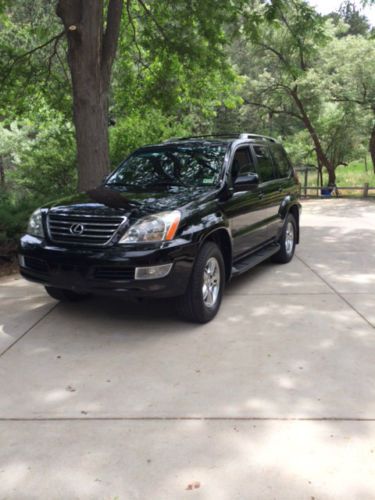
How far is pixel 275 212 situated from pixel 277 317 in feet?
7.57

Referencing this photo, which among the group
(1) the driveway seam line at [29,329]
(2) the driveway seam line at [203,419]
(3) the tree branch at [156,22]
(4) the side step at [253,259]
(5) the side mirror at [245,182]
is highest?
(3) the tree branch at [156,22]

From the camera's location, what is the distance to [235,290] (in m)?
5.99

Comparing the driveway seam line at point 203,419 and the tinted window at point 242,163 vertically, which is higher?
the tinted window at point 242,163

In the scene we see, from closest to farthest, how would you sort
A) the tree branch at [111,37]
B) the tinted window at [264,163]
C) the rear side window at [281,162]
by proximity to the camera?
the tinted window at [264,163] < the rear side window at [281,162] < the tree branch at [111,37]

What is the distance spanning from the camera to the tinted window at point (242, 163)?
5.57 meters

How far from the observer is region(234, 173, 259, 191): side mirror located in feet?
17.2

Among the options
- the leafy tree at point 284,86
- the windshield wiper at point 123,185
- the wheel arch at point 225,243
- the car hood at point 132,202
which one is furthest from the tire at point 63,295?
the leafy tree at point 284,86

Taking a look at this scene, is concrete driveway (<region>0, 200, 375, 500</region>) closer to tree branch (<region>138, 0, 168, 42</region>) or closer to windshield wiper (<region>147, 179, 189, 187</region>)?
windshield wiper (<region>147, 179, 189, 187</region>)

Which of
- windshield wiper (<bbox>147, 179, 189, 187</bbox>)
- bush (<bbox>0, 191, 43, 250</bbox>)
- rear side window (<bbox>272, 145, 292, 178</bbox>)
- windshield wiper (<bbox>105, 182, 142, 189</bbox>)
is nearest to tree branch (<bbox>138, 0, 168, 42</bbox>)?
rear side window (<bbox>272, 145, 292, 178</bbox>)

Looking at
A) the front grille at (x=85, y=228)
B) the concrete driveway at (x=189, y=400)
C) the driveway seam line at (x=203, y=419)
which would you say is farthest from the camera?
the front grille at (x=85, y=228)

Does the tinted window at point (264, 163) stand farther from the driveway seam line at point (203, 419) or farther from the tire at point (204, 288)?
the driveway seam line at point (203, 419)

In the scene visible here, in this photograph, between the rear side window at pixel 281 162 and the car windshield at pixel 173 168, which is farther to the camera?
the rear side window at pixel 281 162

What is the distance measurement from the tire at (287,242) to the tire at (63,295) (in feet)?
10.8

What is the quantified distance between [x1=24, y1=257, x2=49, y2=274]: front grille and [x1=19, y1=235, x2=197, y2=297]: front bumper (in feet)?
0.29
